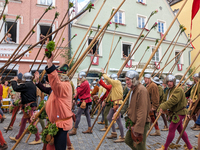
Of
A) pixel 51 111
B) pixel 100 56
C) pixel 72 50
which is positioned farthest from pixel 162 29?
pixel 51 111

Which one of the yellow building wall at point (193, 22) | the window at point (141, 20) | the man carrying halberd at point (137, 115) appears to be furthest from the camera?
the yellow building wall at point (193, 22)

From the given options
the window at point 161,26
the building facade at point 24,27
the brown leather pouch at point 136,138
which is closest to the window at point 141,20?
the window at point 161,26

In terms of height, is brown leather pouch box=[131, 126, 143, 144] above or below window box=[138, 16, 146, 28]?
below

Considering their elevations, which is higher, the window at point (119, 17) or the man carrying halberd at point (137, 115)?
the window at point (119, 17)

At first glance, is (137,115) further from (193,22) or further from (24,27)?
(193,22)

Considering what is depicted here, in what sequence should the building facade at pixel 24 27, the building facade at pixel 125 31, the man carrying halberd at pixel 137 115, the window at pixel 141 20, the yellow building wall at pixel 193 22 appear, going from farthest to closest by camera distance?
the yellow building wall at pixel 193 22, the window at pixel 141 20, the building facade at pixel 125 31, the building facade at pixel 24 27, the man carrying halberd at pixel 137 115

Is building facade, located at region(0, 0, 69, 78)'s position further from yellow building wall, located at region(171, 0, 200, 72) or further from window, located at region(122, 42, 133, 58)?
yellow building wall, located at region(171, 0, 200, 72)

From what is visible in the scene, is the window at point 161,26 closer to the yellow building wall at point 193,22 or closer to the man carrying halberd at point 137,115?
the yellow building wall at point 193,22

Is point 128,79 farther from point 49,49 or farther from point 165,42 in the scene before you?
point 165,42

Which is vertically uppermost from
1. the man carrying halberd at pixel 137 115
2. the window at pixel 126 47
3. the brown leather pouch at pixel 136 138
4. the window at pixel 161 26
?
the window at pixel 161 26

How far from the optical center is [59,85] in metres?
2.47

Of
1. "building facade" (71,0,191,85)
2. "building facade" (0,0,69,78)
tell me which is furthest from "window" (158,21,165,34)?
"building facade" (0,0,69,78)

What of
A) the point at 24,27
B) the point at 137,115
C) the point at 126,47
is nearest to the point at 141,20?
the point at 126,47

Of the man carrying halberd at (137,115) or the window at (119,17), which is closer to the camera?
the man carrying halberd at (137,115)
